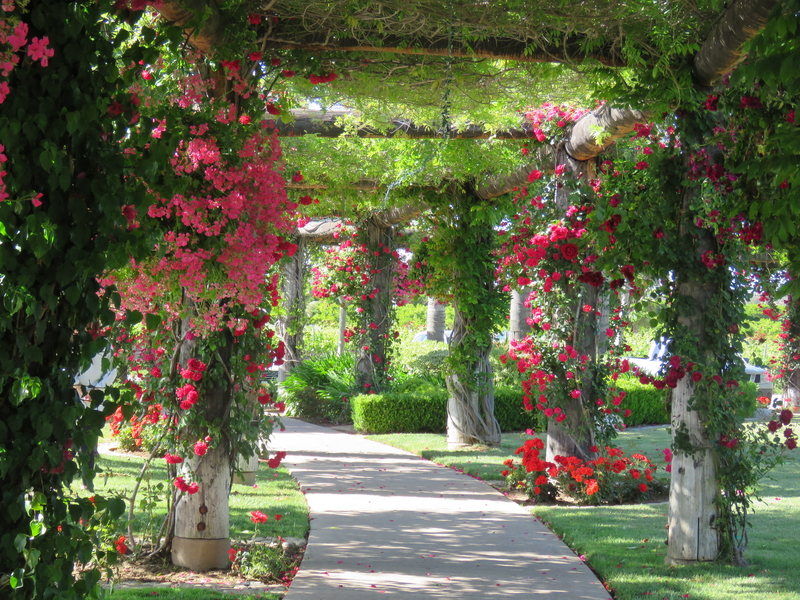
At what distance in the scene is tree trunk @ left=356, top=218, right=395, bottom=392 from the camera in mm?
12703

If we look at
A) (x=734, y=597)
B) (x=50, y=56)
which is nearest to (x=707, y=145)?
(x=734, y=597)

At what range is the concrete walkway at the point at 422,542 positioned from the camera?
4.41m

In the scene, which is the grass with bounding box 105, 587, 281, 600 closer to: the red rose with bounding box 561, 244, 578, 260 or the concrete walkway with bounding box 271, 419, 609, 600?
the concrete walkway with bounding box 271, 419, 609, 600

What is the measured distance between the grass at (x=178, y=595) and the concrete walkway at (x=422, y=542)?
0.77 ft

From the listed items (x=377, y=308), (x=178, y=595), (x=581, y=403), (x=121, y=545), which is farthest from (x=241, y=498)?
(x=377, y=308)

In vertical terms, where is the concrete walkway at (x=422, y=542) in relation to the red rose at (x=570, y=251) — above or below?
below

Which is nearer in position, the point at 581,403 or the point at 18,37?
the point at 18,37

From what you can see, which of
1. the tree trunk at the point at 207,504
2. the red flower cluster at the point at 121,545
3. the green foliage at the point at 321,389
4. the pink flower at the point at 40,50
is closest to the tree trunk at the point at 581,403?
the tree trunk at the point at 207,504

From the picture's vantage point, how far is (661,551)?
5.21 m

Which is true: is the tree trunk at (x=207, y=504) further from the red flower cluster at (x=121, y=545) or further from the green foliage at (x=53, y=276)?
the green foliage at (x=53, y=276)

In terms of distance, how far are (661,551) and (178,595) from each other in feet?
10.7

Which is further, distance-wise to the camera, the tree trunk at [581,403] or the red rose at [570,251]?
the tree trunk at [581,403]

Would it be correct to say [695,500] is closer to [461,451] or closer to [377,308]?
[461,451]

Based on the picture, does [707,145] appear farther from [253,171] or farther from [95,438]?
[95,438]
